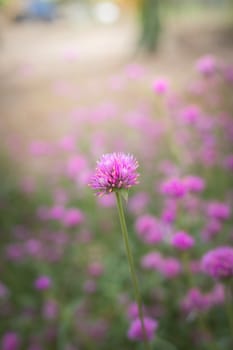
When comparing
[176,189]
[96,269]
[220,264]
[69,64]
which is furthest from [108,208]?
[69,64]

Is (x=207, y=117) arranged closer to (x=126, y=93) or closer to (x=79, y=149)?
(x=79, y=149)

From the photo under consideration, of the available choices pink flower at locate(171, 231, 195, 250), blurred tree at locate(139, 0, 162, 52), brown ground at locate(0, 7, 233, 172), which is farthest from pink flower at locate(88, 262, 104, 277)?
blurred tree at locate(139, 0, 162, 52)

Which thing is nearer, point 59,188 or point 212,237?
point 212,237

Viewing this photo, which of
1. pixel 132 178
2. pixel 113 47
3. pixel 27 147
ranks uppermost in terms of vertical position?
pixel 113 47

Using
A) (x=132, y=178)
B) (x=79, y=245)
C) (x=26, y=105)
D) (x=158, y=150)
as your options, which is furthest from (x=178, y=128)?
(x=26, y=105)

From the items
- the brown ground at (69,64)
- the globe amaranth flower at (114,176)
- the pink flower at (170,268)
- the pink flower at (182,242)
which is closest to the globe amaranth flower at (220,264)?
the pink flower at (182,242)

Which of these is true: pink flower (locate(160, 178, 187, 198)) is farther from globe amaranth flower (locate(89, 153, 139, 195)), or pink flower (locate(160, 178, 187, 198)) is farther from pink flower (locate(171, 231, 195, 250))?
globe amaranth flower (locate(89, 153, 139, 195))

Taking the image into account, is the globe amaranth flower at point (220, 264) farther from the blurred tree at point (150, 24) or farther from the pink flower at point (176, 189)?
the blurred tree at point (150, 24)
